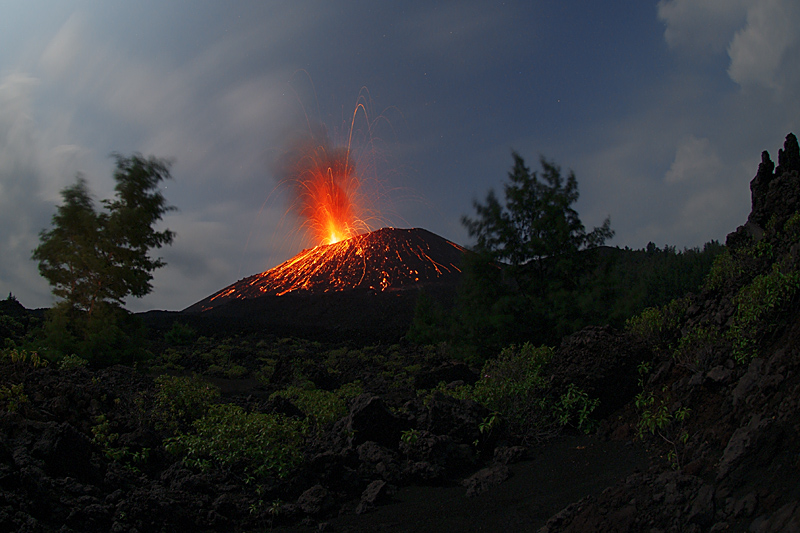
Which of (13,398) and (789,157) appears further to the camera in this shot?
(789,157)

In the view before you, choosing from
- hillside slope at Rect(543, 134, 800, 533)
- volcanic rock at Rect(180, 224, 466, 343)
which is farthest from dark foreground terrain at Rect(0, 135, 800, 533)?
volcanic rock at Rect(180, 224, 466, 343)

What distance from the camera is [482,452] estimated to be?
7.21 metres

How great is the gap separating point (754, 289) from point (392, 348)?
18.8 m

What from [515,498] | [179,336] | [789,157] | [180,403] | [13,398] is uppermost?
[179,336]

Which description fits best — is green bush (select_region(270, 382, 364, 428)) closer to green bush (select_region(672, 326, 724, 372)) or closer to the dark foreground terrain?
the dark foreground terrain

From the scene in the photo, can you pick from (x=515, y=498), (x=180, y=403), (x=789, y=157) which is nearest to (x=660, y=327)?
(x=789, y=157)

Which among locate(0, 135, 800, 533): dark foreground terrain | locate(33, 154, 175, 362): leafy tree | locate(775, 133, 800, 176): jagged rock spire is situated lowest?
locate(0, 135, 800, 533): dark foreground terrain

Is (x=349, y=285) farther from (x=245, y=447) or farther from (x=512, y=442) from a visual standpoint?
(x=245, y=447)

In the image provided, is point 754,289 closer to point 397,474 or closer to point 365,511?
point 397,474

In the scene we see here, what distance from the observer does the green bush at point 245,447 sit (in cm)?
615

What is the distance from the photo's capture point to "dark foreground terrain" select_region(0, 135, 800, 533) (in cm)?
407

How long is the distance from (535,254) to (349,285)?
44587 mm

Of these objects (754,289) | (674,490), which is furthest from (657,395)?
(674,490)

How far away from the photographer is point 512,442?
717 centimetres
